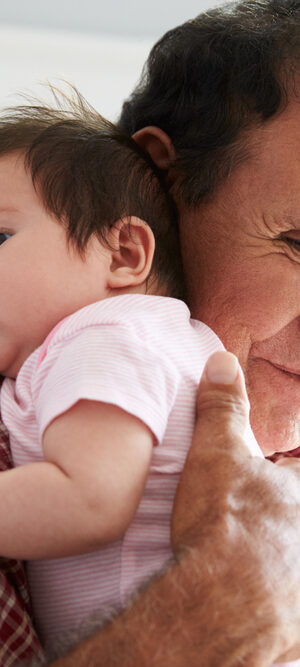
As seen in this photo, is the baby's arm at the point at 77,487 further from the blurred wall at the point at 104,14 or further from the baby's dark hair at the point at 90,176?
the blurred wall at the point at 104,14

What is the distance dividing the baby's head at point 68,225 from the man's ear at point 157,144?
165mm

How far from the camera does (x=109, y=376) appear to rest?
0.83m

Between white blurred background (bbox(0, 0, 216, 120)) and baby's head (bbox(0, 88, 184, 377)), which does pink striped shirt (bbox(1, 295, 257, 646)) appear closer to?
baby's head (bbox(0, 88, 184, 377))

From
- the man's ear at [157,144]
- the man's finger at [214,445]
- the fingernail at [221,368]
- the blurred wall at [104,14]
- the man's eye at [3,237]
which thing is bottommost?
the man's finger at [214,445]

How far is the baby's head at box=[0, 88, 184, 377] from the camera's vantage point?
1.01 metres

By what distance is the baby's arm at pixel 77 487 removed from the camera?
792 mm

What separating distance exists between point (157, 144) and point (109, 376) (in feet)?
2.47

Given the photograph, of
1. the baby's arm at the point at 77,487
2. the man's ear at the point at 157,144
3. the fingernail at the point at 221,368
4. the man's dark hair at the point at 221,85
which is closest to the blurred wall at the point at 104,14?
the man's dark hair at the point at 221,85

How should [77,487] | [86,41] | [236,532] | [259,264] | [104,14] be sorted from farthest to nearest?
1. [86,41]
2. [104,14]
3. [259,264]
4. [236,532]
5. [77,487]

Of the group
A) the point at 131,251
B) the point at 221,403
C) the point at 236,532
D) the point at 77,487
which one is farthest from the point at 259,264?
the point at 77,487

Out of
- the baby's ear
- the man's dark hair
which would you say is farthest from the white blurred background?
the baby's ear

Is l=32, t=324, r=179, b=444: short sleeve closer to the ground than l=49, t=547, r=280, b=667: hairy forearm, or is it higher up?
higher up

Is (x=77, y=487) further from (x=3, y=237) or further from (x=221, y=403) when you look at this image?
(x=3, y=237)

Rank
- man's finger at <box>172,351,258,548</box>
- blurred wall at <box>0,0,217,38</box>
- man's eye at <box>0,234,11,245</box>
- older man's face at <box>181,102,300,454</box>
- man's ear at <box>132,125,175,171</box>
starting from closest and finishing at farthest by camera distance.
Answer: man's finger at <box>172,351,258,548</box> < man's eye at <box>0,234,11,245</box> < older man's face at <box>181,102,300,454</box> < man's ear at <box>132,125,175,171</box> < blurred wall at <box>0,0,217,38</box>
